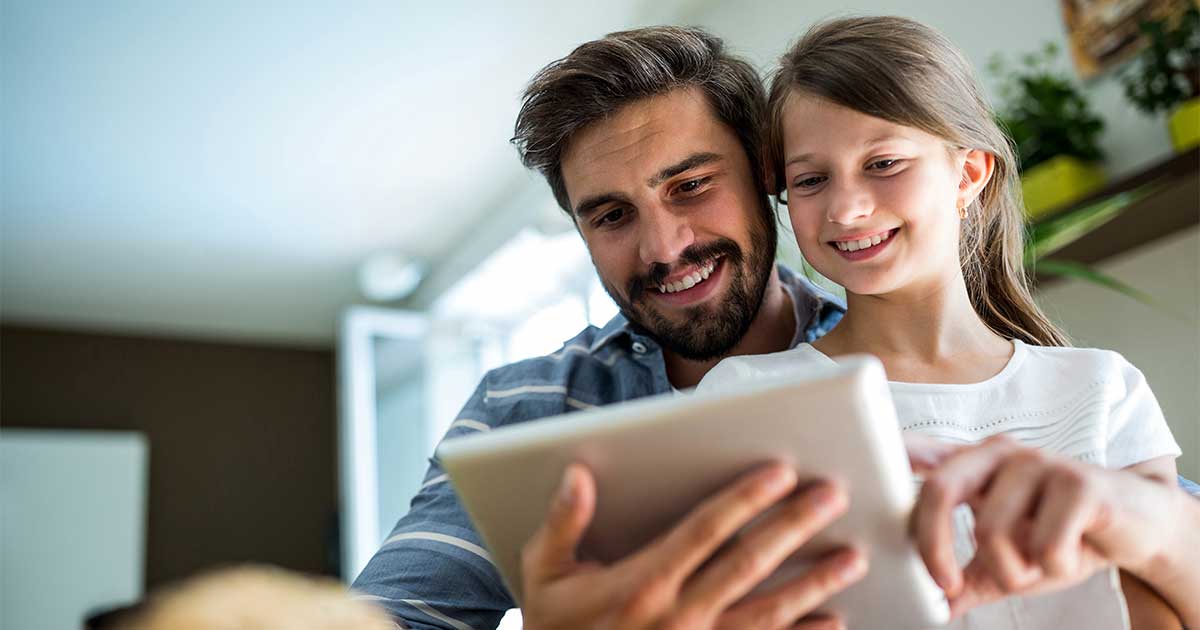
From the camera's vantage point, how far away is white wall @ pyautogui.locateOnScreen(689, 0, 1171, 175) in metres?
2.11

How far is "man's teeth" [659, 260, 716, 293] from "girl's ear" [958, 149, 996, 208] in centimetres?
39

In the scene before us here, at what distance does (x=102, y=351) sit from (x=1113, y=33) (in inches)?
229

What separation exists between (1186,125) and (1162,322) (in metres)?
0.38

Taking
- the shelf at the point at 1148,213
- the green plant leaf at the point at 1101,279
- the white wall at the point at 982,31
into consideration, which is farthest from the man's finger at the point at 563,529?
the shelf at the point at 1148,213

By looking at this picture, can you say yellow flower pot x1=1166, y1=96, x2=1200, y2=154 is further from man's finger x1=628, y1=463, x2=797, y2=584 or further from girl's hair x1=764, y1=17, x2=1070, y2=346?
man's finger x1=628, y1=463, x2=797, y2=584

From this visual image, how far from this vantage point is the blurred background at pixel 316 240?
2094 millimetres

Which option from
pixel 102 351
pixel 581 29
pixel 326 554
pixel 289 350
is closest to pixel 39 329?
pixel 102 351

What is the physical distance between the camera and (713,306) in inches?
59.2

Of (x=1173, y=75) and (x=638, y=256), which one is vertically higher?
(x=1173, y=75)

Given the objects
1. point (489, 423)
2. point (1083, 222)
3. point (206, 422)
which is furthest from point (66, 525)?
point (1083, 222)

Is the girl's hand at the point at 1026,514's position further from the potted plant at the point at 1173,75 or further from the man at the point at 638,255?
the potted plant at the point at 1173,75

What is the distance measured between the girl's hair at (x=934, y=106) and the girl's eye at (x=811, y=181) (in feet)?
0.28

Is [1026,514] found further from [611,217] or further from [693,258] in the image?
[611,217]

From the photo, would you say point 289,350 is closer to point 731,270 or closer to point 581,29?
point 581,29
